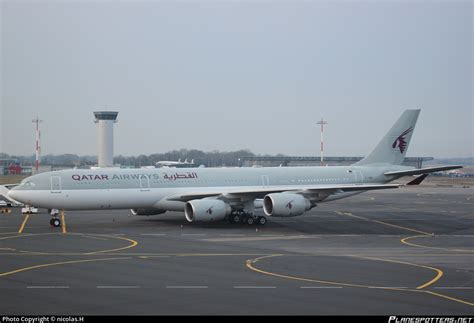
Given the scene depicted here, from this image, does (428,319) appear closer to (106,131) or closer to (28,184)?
(28,184)

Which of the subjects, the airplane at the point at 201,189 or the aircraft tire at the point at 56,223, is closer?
the airplane at the point at 201,189

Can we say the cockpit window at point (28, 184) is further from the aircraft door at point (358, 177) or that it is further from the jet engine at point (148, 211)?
the aircraft door at point (358, 177)

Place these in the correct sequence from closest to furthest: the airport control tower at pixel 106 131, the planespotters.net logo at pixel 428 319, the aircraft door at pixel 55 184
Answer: the planespotters.net logo at pixel 428 319 < the aircraft door at pixel 55 184 < the airport control tower at pixel 106 131

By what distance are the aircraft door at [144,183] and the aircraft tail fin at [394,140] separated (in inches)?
689

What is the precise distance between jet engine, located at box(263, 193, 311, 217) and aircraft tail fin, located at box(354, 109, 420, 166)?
1122 centimetres

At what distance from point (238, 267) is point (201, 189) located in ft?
64.5

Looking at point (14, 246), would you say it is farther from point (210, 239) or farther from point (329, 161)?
point (329, 161)

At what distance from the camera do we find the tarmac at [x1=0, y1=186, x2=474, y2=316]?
18.9 m

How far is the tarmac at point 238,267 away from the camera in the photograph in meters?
18.9

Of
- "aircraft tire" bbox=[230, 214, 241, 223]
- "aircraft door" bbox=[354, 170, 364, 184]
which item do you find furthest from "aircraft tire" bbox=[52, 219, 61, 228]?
"aircraft door" bbox=[354, 170, 364, 184]

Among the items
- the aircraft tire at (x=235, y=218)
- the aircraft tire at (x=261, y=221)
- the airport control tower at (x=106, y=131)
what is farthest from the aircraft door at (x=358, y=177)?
the airport control tower at (x=106, y=131)

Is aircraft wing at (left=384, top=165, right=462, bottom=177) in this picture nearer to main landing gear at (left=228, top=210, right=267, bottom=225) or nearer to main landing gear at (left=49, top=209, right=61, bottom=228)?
main landing gear at (left=228, top=210, right=267, bottom=225)

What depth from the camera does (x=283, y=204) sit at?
41.7 metres

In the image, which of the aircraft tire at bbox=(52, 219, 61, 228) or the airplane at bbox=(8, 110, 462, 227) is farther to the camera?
the aircraft tire at bbox=(52, 219, 61, 228)
